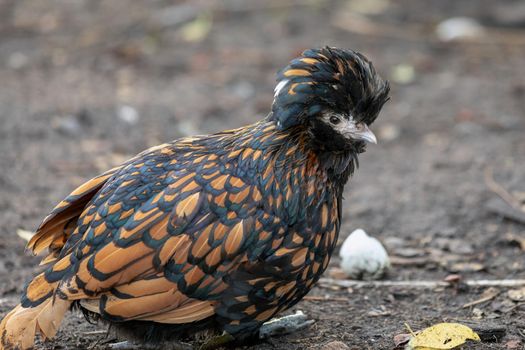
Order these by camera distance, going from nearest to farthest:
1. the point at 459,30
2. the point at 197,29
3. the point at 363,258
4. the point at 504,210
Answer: the point at 363,258 < the point at 504,210 < the point at 459,30 < the point at 197,29

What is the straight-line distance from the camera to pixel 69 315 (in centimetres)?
466

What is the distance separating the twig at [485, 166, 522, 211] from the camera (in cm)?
607

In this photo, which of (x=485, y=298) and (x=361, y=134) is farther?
(x=485, y=298)

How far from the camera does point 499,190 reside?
6.32 metres

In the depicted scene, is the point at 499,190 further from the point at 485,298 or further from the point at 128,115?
the point at 128,115

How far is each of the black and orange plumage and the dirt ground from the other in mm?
549

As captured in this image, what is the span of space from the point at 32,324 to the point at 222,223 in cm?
97

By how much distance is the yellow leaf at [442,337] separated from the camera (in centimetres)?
393

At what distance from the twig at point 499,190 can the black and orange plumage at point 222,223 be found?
7.72ft

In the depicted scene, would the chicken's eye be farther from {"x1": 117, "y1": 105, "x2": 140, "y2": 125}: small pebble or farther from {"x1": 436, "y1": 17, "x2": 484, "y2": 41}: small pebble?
{"x1": 436, "y1": 17, "x2": 484, "y2": 41}: small pebble

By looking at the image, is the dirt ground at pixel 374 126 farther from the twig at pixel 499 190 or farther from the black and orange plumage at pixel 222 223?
the black and orange plumage at pixel 222 223

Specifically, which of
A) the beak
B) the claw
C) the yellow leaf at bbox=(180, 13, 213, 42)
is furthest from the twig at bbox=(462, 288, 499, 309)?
the yellow leaf at bbox=(180, 13, 213, 42)

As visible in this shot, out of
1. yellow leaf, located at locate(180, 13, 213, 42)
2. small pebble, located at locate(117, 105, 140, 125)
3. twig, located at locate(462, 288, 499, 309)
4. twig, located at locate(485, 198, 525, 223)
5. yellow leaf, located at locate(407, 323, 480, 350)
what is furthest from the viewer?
yellow leaf, located at locate(180, 13, 213, 42)

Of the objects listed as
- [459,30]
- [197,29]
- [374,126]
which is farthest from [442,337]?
[197,29]
